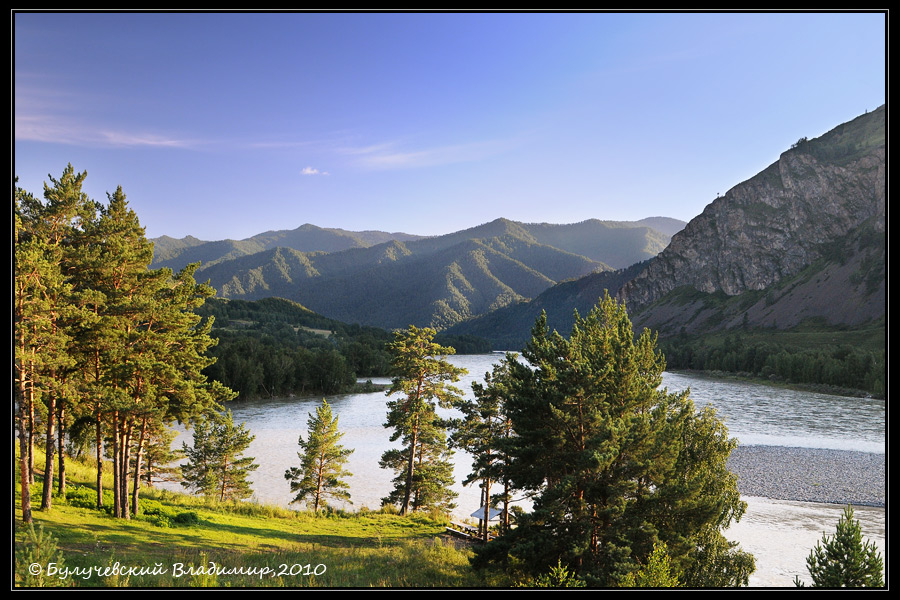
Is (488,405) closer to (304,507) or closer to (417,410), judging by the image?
(417,410)

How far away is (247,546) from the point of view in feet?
75.8

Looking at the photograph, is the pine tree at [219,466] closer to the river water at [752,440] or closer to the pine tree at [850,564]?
the river water at [752,440]

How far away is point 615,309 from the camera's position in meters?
23.5

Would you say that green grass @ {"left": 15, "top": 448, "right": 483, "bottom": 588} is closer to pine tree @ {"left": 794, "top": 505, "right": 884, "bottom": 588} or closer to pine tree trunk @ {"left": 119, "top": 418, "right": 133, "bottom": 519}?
pine tree trunk @ {"left": 119, "top": 418, "right": 133, "bottom": 519}

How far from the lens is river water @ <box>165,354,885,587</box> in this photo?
28141 millimetres

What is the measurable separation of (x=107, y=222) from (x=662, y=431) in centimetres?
2661

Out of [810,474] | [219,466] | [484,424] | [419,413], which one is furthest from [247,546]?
[810,474]

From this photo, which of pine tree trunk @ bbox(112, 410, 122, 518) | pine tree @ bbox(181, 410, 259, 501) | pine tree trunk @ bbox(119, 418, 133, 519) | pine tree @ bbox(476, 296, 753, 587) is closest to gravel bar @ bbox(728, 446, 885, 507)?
pine tree @ bbox(476, 296, 753, 587)

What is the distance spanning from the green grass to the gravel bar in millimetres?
24865

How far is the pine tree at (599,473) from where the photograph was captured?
17.5 metres

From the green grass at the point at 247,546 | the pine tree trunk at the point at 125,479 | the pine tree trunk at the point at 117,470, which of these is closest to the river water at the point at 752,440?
the green grass at the point at 247,546

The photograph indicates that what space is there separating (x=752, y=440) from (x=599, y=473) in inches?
1792

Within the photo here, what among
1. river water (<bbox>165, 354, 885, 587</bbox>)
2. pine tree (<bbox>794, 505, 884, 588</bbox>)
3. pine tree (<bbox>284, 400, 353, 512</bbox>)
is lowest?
river water (<bbox>165, 354, 885, 587</bbox>)

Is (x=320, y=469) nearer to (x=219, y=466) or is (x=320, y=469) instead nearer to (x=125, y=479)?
(x=219, y=466)
